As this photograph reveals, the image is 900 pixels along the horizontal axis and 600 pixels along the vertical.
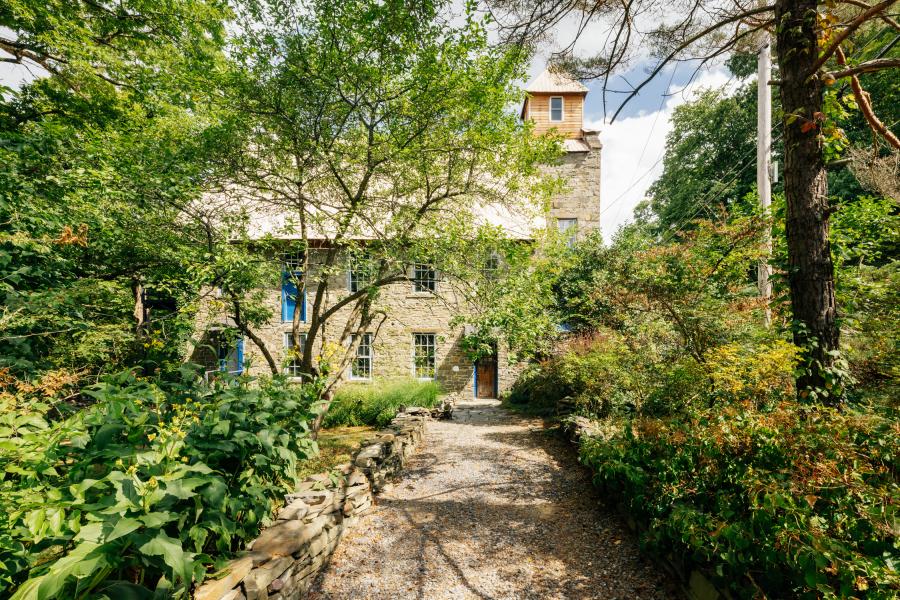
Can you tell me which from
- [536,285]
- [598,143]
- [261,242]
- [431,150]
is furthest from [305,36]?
[598,143]

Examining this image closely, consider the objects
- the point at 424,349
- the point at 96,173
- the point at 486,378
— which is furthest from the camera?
the point at 486,378

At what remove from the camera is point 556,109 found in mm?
18016

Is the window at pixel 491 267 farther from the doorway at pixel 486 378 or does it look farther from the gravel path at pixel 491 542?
the doorway at pixel 486 378

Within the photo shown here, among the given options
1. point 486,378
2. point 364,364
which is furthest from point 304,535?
point 486,378

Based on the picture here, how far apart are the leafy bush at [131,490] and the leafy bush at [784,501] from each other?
3240 mm

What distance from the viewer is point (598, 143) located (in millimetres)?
17516

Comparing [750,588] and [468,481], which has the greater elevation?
[750,588]

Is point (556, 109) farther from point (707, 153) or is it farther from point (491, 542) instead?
point (491, 542)

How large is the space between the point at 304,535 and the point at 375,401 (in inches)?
246

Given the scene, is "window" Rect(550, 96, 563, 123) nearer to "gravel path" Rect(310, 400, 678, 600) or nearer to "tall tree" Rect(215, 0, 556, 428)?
"tall tree" Rect(215, 0, 556, 428)

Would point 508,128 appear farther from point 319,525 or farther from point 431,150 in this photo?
point 319,525

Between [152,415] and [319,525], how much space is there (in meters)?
1.84

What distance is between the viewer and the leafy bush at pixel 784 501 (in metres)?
1.80

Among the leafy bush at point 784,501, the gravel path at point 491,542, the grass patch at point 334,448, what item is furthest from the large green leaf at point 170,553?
the leafy bush at point 784,501
